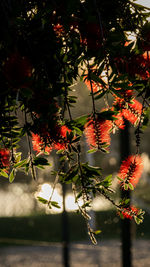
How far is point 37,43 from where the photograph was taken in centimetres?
116

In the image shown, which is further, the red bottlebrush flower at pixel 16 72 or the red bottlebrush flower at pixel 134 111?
the red bottlebrush flower at pixel 134 111

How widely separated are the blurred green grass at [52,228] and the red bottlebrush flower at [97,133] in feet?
30.0

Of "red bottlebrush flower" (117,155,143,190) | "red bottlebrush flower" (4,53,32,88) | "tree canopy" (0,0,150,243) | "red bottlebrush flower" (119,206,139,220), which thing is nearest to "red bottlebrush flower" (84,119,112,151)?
"tree canopy" (0,0,150,243)

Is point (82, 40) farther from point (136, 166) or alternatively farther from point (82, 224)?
point (82, 224)

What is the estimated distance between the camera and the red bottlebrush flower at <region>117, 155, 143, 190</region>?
1251 millimetres

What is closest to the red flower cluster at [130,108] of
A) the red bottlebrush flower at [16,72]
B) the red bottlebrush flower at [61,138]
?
the red bottlebrush flower at [61,138]

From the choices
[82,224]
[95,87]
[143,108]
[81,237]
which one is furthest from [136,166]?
[82,224]

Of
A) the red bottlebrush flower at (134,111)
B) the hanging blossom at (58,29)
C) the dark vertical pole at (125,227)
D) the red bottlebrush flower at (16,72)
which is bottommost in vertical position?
the dark vertical pole at (125,227)

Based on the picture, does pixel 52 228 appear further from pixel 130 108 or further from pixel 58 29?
pixel 58 29

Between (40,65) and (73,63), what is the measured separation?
0.64ft

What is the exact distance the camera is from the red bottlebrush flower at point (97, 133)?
47.1 inches

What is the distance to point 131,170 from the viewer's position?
1251mm

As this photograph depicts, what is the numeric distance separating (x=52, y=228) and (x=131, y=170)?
11.3 meters

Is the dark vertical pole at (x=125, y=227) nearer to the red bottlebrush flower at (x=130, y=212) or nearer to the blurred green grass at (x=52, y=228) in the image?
the red bottlebrush flower at (x=130, y=212)
